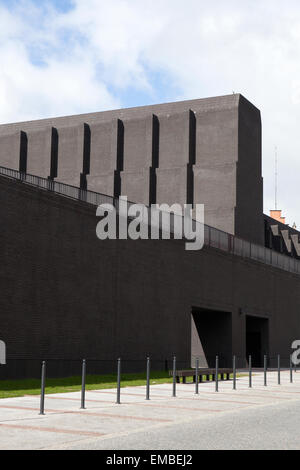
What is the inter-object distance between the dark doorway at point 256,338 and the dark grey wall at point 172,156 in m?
6.41

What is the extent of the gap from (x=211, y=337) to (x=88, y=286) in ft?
49.6

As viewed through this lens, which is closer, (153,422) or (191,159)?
(153,422)

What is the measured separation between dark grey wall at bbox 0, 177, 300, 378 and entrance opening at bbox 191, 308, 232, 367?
27.3 inches

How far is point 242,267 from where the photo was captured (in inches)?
1720

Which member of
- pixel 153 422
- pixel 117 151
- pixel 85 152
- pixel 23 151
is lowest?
pixel 153 422

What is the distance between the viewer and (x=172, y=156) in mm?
52375

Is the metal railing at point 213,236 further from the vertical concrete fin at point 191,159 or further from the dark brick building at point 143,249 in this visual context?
the vertical concrete fin at point 191,159

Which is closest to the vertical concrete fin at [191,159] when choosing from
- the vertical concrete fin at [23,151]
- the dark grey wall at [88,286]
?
the dark grey wall at [88,286]

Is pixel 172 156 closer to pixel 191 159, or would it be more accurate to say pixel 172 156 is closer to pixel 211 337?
pixel 191 159

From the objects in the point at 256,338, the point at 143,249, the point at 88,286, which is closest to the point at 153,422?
the point at 88,286

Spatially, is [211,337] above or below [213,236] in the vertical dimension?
below

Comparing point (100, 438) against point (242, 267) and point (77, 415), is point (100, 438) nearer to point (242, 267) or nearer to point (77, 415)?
point (77, 415)

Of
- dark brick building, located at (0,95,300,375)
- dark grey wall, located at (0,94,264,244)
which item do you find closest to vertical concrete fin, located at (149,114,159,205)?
dark grey wall, located at (0,94,264,244)

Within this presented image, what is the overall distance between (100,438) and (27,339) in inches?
590
